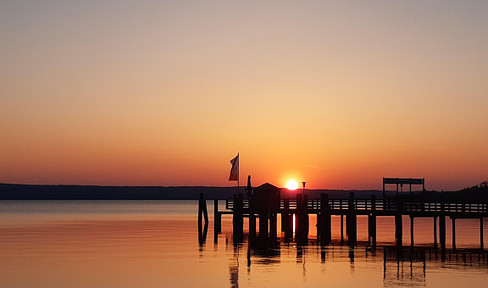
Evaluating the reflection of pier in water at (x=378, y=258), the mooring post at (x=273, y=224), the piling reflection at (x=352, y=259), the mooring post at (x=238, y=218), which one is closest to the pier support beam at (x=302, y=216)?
the piling reflection at (x=352, y=259)

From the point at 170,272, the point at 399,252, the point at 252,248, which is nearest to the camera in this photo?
the point at 170,272

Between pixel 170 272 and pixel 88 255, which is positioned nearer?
pixel 170 272

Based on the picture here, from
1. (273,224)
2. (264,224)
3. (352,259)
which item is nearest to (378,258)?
(352,259)

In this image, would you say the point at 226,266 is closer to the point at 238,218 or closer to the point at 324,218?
the point at 324,218

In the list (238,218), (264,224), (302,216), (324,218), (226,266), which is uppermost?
(302,216)

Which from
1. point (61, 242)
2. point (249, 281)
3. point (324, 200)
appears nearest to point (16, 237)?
point (61, 242)

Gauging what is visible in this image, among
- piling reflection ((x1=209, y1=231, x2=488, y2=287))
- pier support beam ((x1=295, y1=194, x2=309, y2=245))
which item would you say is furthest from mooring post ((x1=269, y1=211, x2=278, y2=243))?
pier support beam ((x1=295, y1=194, x2=309, y2=245))

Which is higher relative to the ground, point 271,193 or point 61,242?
point 271,193

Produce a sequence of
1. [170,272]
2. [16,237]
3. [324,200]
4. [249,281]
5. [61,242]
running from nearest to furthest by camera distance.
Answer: [249,281]
[170,272]
[324,200]
[61,242]
[16,237]

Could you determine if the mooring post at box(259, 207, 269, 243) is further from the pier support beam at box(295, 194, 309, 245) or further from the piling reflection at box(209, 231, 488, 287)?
the pier support beam at box(295, 194, 309, 245)

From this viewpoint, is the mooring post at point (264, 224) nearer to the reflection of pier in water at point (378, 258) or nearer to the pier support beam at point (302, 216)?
the pier support beam at point (302, 216)

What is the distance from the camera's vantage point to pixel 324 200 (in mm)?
66375

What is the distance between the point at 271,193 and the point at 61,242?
21.2 meters

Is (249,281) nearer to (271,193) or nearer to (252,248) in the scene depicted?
(252,248)
